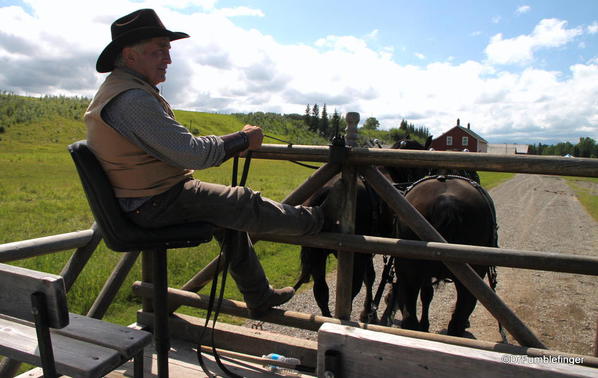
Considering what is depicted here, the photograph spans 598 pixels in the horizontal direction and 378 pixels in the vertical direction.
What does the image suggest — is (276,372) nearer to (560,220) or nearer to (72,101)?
(560,220)

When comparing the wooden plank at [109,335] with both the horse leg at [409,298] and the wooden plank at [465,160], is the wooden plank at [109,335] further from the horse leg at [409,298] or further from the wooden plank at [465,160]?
the horse leg at [409,298]

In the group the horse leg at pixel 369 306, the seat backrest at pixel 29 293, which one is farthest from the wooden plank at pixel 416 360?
the horse leg at pixel 369 306

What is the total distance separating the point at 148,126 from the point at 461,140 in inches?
3185

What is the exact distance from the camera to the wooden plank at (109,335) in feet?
6.84

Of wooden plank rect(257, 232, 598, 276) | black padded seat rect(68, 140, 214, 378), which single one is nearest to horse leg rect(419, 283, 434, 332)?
wooden plank rect(257, 232, 598, 276)

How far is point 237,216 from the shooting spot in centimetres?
269

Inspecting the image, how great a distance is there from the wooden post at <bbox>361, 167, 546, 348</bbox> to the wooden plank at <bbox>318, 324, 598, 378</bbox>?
186 centimetres

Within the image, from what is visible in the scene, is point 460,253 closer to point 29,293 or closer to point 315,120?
point 29,293

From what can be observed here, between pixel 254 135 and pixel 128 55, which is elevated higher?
pixel 128 55

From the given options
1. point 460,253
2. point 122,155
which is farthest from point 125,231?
point 460,253

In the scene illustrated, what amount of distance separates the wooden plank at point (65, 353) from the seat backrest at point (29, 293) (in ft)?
0.96

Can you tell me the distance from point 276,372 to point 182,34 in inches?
92.5

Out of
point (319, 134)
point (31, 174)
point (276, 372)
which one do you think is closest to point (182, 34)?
point (276, 372)

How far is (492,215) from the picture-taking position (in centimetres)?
416
